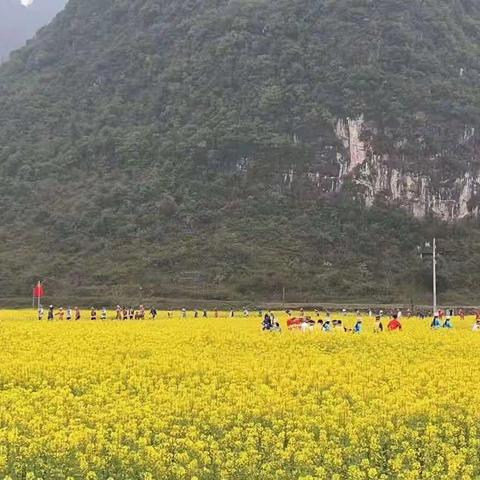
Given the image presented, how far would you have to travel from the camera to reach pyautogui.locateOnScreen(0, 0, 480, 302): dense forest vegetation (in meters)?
77.4

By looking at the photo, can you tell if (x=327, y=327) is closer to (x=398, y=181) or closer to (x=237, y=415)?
(x=237, y=415)

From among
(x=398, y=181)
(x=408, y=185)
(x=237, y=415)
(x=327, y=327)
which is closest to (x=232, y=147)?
(x=398, y=181)

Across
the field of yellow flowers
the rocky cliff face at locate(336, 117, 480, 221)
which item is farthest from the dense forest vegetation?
the field of yellow flowers

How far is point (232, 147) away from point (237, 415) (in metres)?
83.9

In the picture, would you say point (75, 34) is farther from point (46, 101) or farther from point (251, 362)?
point (251, 362)

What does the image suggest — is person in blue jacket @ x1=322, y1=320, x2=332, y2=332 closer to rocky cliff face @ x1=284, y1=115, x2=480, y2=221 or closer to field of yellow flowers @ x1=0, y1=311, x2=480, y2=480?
field of yellow flowers @ x1=0, y1=311, x2=480, y2=480

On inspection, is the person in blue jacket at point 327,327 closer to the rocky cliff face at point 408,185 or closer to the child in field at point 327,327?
the child in field at point 327,327

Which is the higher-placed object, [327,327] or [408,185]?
[408,185]

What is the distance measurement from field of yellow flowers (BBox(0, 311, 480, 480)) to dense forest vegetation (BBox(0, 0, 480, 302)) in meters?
50.7

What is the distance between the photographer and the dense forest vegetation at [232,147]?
77.4 meters

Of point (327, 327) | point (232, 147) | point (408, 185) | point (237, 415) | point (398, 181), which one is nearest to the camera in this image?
point (237, 415)

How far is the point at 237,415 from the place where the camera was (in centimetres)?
1205

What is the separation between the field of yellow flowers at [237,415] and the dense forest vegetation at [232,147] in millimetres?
50720

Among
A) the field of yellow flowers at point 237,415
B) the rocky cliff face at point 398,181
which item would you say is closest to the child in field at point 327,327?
the field of yellow flowers at point 237,415
